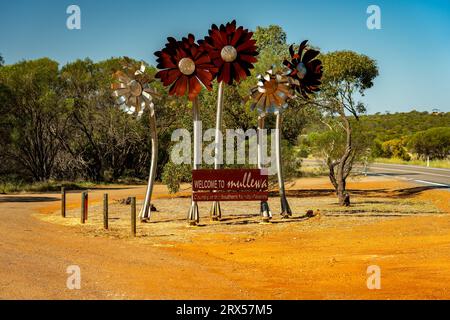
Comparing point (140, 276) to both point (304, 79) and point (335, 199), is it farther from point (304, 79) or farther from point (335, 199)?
point (335, 199)

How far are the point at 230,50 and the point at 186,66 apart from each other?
157 centimetres

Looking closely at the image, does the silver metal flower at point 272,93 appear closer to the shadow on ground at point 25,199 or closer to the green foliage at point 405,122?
the shadow on ground at point 25,199

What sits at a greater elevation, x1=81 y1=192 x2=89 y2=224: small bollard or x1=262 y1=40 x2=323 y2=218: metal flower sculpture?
x1=262 y1=40 x2=323 y2=218: metal flower sculpture

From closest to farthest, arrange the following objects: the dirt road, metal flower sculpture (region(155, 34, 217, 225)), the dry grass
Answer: the dirt road
the dry grass
metal flower sculpture (region(155, 34, 217, 225))

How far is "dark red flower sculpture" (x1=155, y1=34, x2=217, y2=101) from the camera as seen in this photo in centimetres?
1945

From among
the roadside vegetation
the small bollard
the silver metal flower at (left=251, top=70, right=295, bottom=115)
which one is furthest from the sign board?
the roadside vegetation

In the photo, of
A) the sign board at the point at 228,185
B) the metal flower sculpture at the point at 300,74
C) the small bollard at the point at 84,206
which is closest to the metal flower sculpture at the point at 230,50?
the metal flower sculpture at the point at 300,74

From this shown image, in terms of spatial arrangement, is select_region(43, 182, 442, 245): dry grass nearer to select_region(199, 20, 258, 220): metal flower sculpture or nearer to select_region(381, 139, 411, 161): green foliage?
select_region(199, 20, 258, 220): metal flower sculpture

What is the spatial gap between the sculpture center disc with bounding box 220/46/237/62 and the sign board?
3778mm

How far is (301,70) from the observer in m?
21.7

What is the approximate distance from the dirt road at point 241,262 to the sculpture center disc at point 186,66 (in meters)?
5.13

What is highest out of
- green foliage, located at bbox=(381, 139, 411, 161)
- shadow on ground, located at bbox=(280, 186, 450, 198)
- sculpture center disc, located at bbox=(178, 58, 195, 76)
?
sculpture center disc, located at bbox=(178, 58, 195, 76)
